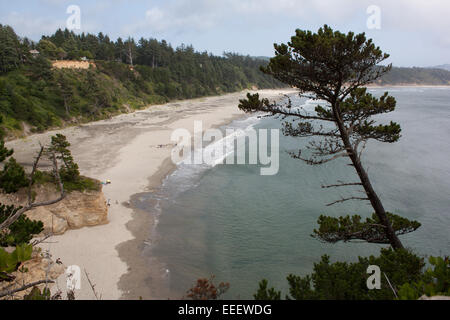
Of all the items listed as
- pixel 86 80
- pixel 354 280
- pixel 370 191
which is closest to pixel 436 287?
pixel 354 280

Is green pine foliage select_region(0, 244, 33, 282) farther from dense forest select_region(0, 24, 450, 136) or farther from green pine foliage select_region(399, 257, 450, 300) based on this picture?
dense forest select_region(0, 24, 450, 136)

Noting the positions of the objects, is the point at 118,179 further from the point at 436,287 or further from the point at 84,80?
the point at 84,80

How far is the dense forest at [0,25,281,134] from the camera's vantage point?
1505 inches

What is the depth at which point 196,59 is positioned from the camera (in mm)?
110000

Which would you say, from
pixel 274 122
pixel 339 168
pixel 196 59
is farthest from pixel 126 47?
pixel 339 168

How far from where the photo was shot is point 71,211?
15180 mm

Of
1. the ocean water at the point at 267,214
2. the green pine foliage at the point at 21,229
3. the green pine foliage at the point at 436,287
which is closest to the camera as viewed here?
the green pine foliage at the point at 436,287

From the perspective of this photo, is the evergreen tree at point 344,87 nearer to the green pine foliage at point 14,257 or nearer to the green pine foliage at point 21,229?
the green pine foliage at point 14,257

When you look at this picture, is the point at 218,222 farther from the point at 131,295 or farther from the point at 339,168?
the point at 339,168

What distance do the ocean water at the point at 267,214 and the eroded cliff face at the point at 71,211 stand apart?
3.51 m

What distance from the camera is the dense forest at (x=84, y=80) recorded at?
125ft

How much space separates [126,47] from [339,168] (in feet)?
238

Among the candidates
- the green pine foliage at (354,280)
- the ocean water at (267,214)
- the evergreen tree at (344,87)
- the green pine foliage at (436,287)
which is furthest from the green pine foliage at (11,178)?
the green pine foliage at (436,287)

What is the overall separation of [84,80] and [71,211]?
44.8 metres
